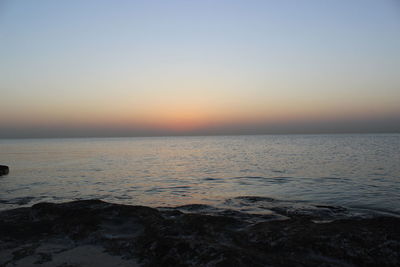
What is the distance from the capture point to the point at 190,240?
675 centimetres

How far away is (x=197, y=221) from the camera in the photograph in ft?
27.3

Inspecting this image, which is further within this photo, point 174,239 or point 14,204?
point 14,204

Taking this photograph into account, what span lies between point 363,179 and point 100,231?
19.9 m

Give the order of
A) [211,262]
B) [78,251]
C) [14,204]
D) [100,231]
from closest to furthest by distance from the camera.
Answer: [211,262] < [78,251] < [100,231] < [14,204]

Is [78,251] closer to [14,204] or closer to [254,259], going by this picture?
[254,259]

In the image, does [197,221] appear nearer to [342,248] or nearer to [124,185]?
[342,248]

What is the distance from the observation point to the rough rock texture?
5.93m

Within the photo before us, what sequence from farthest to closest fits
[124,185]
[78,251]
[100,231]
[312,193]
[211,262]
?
[124,185]
[312,193]
[100,231]
[78,251]
[211,262]

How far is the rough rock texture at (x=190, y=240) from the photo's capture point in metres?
5.93

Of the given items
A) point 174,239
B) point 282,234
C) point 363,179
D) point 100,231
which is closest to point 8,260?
point 100,231

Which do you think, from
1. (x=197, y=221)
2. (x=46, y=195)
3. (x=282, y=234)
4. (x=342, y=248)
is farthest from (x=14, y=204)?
(x=342, y=248)

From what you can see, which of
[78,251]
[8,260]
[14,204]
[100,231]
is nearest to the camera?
[8,260]

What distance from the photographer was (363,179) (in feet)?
66.7

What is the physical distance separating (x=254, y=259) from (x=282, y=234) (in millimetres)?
1737
